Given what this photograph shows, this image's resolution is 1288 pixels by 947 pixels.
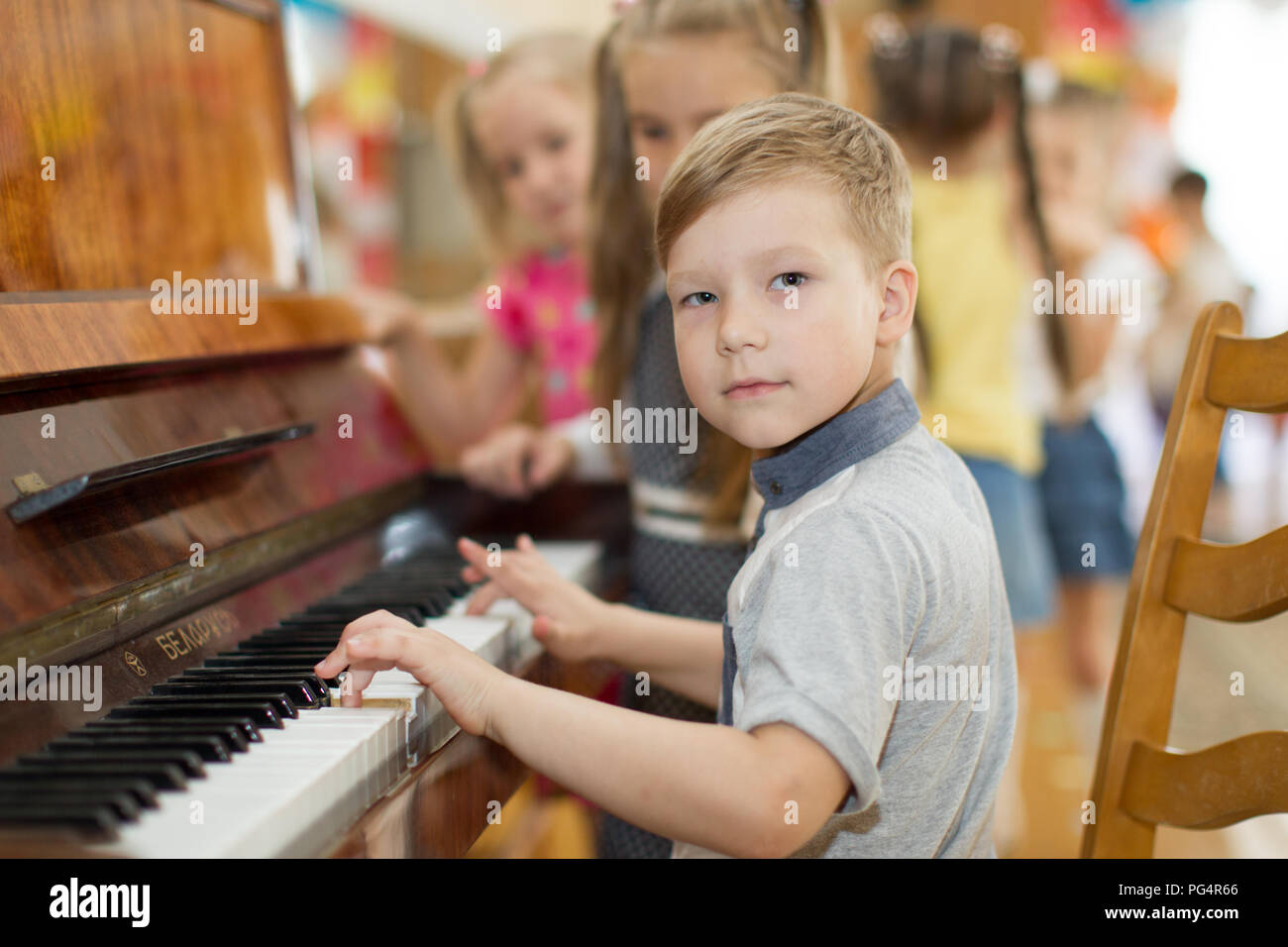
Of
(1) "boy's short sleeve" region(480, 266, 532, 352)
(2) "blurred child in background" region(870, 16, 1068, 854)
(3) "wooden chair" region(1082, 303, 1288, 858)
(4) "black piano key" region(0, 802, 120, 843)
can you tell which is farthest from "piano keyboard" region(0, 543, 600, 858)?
(2) "blurred child in background" region(870, 16, 1068, 854)

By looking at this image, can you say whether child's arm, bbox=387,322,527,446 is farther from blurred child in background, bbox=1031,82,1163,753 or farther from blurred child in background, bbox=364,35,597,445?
blurred child in background, bbox=1031,82,1163,753

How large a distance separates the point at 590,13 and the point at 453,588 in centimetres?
295

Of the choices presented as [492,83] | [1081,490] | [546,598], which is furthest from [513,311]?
[1081,490]

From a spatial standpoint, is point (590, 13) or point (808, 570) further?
point (590, 13)

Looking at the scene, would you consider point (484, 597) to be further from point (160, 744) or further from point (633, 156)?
point (633, 156)

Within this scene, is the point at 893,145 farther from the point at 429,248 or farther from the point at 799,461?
the point at 429,248

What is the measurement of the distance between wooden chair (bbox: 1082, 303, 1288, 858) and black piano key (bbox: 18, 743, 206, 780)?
2.30ft

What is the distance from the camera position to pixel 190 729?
27.2 inches

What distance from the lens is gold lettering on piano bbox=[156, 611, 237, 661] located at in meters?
0.82

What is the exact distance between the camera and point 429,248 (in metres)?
3.94

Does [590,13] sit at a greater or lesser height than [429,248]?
greater
